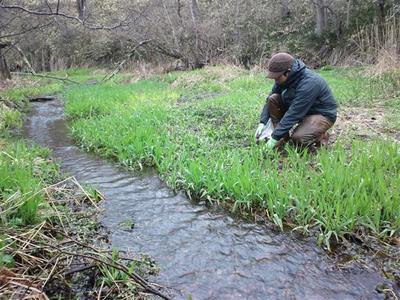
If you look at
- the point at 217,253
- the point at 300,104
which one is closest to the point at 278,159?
the point at 300,104

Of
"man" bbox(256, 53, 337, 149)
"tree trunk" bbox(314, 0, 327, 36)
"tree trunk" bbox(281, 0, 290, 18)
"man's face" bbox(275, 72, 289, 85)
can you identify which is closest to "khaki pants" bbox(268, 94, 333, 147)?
"man" bbox(256, 53, 337, 149)

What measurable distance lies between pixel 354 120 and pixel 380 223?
332 cm

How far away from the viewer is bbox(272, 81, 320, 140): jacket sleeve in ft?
14.7

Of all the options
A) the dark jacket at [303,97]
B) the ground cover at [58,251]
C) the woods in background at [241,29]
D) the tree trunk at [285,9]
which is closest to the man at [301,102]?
the dark jacket at [303,97]

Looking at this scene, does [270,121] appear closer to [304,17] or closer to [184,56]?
[184,56]

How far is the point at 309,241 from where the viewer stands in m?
3.08

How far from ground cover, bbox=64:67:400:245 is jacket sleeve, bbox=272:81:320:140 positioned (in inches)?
15.6

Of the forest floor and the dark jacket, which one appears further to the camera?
the dark jacket

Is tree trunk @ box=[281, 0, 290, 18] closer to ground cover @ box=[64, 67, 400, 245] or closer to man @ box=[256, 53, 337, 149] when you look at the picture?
ground cover @ box=[64, 67, 400, 245]

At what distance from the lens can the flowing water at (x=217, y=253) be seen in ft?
8.32

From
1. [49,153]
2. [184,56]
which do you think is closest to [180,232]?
[49,153]

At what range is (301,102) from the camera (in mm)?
4523

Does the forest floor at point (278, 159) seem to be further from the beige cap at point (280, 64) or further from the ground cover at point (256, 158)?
the beige cap at point (280, 64)

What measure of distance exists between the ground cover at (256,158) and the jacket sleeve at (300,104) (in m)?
0.40
